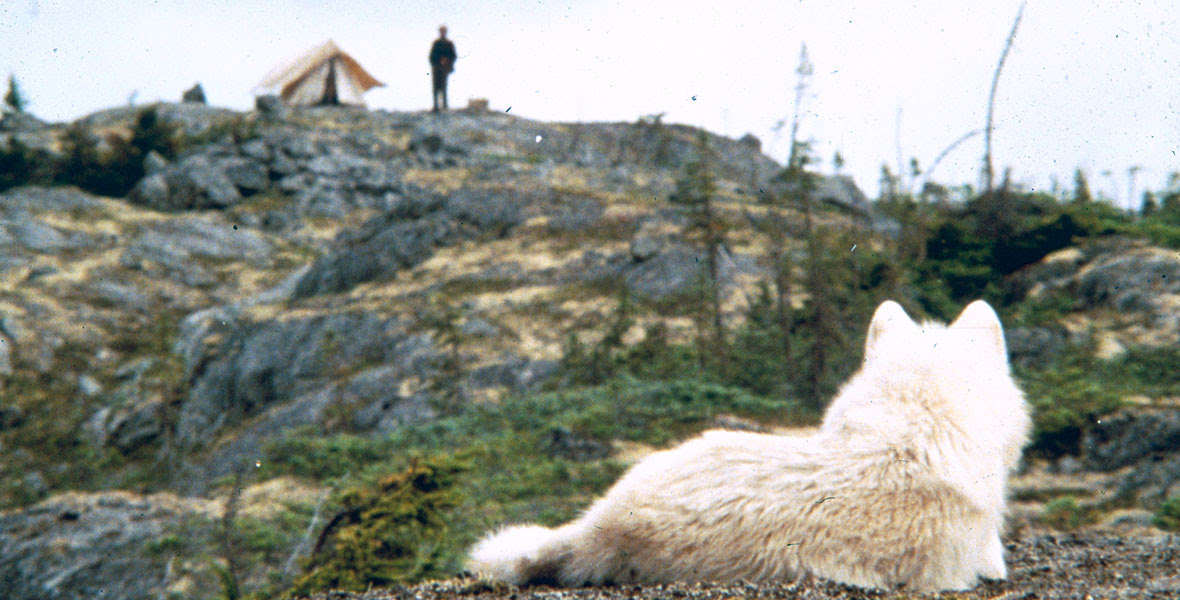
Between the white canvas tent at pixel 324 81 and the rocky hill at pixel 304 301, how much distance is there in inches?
214

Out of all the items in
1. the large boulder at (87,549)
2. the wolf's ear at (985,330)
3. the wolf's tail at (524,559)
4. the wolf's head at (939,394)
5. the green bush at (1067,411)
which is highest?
the wolf's ear at (985,330)

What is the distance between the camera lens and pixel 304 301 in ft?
119

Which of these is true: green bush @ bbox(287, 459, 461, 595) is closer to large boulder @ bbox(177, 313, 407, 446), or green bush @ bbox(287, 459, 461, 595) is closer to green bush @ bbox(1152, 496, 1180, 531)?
green bush @ bbox(1152, 496, 1180, 531)

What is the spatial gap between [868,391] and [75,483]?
1077 inches

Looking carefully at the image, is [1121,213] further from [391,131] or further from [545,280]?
[391,131]

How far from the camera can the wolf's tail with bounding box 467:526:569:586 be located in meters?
4.10

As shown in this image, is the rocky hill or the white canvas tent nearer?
the rocky hill

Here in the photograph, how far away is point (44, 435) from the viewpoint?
2934 centimetres

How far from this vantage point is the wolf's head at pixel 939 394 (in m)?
4.04

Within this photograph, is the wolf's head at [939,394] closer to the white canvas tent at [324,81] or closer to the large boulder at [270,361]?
the large boulder at [270,361]

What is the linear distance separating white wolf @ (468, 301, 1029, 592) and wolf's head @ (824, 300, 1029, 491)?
0.03 feet

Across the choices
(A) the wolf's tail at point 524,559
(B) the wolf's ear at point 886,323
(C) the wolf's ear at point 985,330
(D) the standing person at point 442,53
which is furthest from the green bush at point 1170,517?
(D) the standing person at point 442,53

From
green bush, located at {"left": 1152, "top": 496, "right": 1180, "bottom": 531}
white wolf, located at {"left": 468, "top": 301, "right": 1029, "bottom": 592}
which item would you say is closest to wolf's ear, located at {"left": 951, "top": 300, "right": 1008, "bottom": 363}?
white wolf, located at {"left": 468, "top": 301, "right": 1029, "bottom": 592}

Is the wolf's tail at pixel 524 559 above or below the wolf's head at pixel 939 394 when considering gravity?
below
